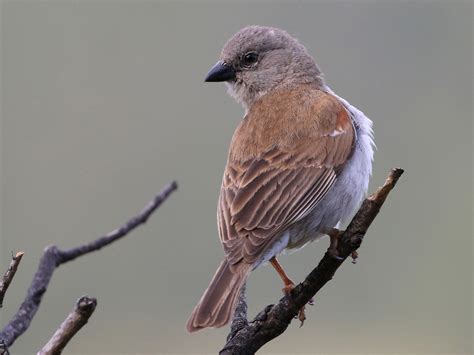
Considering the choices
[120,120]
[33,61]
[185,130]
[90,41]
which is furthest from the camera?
[90,41]

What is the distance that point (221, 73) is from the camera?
7.18 m

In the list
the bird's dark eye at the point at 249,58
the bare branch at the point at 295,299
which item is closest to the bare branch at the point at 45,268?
the bare branch at the point at 295,299

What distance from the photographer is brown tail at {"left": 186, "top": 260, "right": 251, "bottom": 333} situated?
4.89 metres

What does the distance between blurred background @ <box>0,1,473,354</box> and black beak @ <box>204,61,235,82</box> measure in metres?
3.91

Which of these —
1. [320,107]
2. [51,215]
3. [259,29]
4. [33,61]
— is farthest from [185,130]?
[320,107]

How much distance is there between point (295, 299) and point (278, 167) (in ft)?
3.90

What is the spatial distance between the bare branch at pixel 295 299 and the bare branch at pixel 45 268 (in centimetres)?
83

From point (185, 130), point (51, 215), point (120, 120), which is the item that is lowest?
point (51, 215)

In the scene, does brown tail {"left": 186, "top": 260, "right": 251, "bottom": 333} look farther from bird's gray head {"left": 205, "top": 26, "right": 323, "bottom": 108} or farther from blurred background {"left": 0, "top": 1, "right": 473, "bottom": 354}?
blurred background {"left": 0, "top": 1, "right": 473, "bottom": 354}

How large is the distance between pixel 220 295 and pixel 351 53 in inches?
625

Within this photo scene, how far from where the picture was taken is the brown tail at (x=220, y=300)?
4895 millimetres

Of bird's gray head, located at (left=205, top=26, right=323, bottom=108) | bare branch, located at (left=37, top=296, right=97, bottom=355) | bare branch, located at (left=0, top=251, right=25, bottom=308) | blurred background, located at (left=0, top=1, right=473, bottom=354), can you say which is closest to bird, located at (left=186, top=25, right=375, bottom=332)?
bird's gray head, located at (left=205, top=26, right=323, bottom=108)

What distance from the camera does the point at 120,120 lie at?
17141 millimetres

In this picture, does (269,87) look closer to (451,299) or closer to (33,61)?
(451,299)
